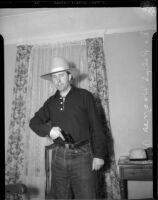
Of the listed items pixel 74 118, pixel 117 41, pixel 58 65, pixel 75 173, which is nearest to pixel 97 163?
pixel 75 173

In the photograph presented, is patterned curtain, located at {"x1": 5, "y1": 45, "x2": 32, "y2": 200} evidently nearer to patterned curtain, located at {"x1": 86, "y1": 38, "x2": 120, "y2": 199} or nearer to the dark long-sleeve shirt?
the dark long-sleeve shirt

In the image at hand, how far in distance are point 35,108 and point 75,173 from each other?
0.35 metres

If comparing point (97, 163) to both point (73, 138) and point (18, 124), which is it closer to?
point (73, 138)

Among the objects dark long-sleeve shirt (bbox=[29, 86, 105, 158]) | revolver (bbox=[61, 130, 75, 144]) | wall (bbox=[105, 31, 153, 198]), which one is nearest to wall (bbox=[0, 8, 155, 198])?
wall (bbox=[105, 31, 153, 198])

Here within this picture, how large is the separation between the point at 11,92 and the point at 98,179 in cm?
58

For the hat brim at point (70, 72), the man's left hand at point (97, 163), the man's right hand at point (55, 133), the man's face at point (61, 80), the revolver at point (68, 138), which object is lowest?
the man's left hand at point (97, 163)

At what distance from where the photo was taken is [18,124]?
51.3 inches

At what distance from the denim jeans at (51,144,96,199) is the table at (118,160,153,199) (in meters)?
0.14

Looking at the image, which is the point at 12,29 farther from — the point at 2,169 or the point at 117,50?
the point at 2,169

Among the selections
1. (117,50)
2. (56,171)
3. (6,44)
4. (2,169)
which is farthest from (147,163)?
A: (6,44)

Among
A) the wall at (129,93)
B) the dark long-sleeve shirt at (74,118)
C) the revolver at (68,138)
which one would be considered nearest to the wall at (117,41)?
the wall at (129,93)

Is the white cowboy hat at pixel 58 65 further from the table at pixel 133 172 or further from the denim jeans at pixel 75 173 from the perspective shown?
the table at pixel 133 172

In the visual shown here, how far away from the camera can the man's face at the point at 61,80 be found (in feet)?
4.25

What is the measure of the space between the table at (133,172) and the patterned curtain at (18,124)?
47 cm
